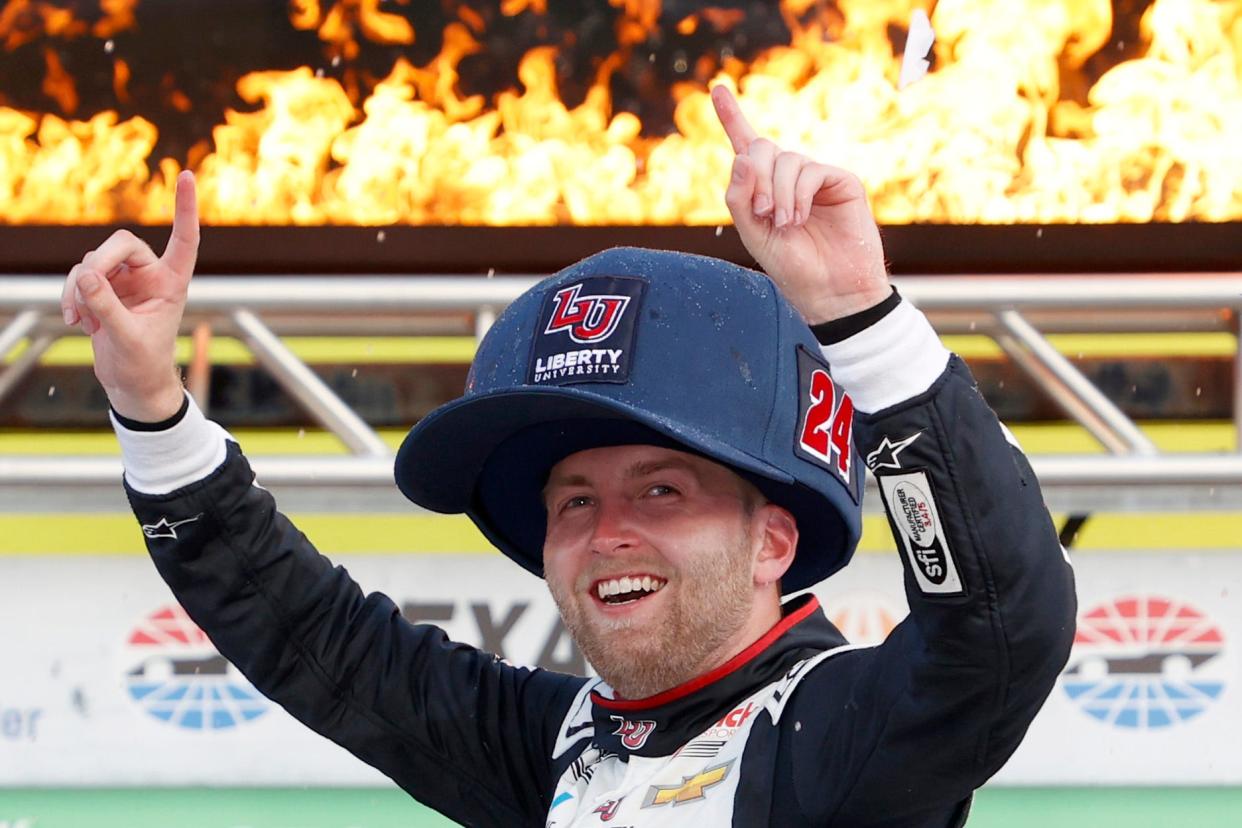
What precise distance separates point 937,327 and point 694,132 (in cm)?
73

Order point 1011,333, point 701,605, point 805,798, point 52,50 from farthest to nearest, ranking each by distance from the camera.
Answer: point 52,50 → point 1011,333 → point 701,605 → point 805,798

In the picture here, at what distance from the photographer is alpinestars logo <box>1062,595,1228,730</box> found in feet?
11.6

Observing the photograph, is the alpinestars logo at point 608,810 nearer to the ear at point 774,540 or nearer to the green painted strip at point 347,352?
the ear at point 774,540

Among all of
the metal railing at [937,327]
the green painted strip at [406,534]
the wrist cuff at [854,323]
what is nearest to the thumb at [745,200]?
the wrist cuff at [854,323]

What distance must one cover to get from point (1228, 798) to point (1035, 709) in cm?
202

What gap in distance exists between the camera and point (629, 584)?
2055 millimetres

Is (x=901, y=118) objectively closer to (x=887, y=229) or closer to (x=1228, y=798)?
(x=887, y=229)

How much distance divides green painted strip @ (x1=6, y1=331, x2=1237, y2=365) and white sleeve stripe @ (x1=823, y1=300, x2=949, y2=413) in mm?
2189

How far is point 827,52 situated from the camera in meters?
3.83

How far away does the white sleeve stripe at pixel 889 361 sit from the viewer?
5.42ft

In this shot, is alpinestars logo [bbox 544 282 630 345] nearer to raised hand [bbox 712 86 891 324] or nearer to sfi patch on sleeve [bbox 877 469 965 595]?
raised hand [bbox 712 86 891 324]

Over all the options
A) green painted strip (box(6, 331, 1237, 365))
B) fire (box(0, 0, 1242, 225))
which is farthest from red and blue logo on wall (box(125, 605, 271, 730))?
fire (box(0, 0, 1242, 225))

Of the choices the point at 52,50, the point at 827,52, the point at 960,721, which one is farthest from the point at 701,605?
the point at 52,50

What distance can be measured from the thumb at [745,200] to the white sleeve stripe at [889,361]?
5.2 inches
